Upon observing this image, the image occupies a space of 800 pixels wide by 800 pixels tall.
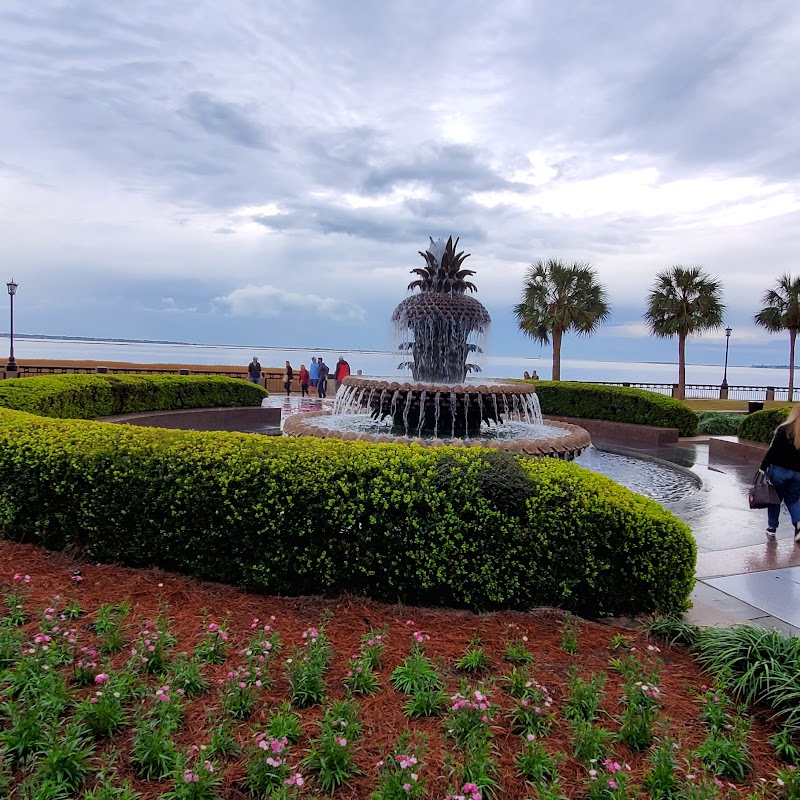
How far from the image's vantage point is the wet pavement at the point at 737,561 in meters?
4.37

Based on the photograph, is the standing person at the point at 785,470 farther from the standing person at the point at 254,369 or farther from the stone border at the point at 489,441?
the standing person at the point at 254,369

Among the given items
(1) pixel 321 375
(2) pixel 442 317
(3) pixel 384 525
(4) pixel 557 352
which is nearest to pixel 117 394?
(2) pixel 442 317

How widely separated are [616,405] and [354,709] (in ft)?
49.1

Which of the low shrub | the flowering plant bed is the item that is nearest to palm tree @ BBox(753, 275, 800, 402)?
the low shrub

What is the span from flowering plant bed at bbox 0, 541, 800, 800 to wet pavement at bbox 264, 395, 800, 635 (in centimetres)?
117

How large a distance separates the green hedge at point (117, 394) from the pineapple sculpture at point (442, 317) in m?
7.51

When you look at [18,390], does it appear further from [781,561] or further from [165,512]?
[781,561]

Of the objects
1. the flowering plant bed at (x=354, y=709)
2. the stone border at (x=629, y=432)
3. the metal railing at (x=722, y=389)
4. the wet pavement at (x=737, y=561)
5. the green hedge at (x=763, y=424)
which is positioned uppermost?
the metal railing at (x=722, y=389)

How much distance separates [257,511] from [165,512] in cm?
83

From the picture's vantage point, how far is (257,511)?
4.33 m

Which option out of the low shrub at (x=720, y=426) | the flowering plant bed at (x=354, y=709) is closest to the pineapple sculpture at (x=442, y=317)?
the flowering plant bed at (x=354, y=709)

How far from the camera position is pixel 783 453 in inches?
257

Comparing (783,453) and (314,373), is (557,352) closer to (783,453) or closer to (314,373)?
(314,373)

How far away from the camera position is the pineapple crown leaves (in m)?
9.90
